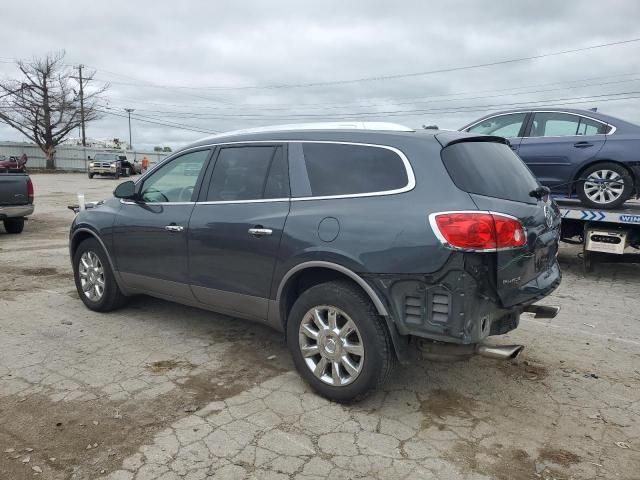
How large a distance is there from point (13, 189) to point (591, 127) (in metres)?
10.2

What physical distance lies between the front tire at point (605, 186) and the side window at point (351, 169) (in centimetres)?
525

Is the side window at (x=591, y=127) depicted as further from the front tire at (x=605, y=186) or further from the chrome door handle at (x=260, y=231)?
the chrome door handle at (x=260, y=231)

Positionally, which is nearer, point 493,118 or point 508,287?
point 508,287

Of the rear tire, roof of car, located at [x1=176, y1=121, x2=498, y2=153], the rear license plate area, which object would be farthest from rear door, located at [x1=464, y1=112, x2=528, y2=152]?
Result: the rear tire

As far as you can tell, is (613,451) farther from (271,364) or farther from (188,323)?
(188,323)

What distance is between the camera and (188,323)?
5.22 meters

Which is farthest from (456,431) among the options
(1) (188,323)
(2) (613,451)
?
(1) (188,323)

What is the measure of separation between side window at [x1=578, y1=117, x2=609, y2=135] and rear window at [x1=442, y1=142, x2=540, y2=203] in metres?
4.26

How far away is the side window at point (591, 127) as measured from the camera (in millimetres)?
7461

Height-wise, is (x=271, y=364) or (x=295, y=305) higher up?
(x=295, y=305)

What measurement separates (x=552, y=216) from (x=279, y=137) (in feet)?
6.96

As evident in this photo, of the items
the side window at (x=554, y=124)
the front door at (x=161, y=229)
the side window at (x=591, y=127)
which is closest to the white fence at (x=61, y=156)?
the side window at (x=554, y=124)

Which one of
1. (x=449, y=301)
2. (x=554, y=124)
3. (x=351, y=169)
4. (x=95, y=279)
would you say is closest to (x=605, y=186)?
(x=554, y=124)

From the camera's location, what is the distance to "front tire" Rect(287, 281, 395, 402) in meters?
3.38
